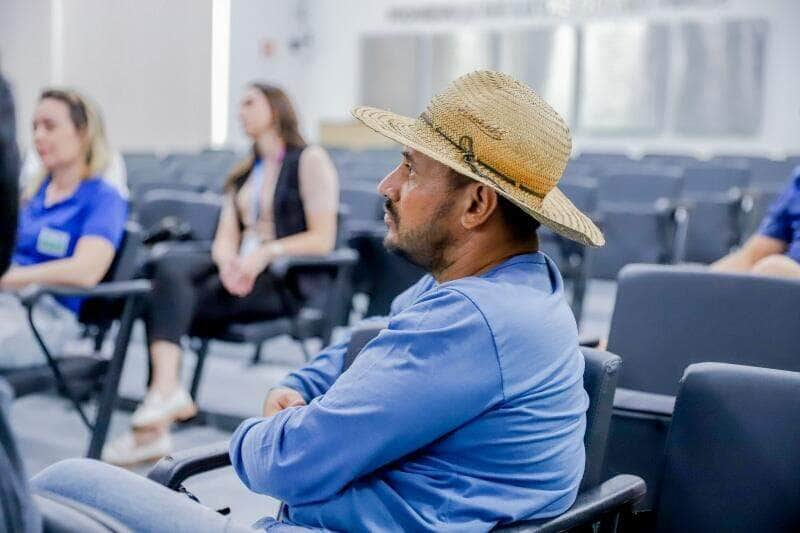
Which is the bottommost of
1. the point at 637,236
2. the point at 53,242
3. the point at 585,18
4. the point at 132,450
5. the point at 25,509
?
the point at 132,450

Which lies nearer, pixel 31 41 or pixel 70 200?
pixel 70 200

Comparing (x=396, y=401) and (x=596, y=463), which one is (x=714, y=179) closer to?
(x=596, y=463)

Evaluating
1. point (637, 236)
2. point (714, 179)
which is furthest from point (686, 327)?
point (714, 179)

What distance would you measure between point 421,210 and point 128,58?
39.5ft

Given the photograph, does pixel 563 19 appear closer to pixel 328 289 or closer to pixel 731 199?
pixel 731 199

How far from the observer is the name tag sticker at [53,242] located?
10.3 ft

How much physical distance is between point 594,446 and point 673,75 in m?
11.4

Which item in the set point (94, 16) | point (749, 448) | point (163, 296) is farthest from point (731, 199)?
point (94, 16)

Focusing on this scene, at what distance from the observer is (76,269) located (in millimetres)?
2965

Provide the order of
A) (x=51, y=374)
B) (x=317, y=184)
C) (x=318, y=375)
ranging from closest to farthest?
(x=318, y=375)
(x=51, y=374)
(x=317, y=184)

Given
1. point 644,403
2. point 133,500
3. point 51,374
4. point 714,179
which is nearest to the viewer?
point 133,500

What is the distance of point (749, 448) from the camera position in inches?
60.2

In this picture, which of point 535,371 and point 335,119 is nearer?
point 535,371

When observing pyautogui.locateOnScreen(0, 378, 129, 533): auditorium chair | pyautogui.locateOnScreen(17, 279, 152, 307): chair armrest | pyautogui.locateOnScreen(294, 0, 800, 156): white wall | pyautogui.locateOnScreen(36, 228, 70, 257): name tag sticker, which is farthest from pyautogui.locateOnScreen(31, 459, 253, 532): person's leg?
pyautogui.locateOnScreen(294, 0, 800, 156): white wall
